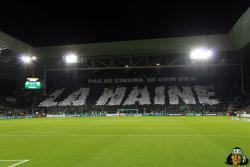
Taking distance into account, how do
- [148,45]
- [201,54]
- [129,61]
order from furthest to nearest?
[129,61] → [148,45] → [201,54]

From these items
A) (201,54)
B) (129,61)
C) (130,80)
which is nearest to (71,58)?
(129,61)

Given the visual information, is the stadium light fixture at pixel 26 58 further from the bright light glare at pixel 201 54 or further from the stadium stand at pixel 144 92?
the bright light glare at pixel 201 54

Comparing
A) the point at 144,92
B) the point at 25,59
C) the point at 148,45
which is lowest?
the point at 144,92

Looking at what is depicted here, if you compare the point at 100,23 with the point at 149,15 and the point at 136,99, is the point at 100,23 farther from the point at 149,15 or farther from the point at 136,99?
the point at 136,99

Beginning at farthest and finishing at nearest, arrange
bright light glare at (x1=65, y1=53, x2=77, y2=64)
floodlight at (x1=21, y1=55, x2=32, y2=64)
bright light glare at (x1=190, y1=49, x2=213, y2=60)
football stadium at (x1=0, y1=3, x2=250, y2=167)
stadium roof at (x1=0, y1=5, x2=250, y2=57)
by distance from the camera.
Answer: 1. bright light glare at (x1=65, y1=53, x2=77, y2=64)
2. floodlight at (x1=21, y1=55, x2=32, y2=64)
3. football stadium at (x1=0, y1=3, x2=250, y2=167)
4. stadium roof at (x1=0, y1=5, x2=250, y2=57)
5. bright light glare at (x1=190, y1=49, x2=213, y2=60)

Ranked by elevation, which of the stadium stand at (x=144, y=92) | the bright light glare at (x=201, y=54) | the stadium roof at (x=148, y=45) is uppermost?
the stadium roof at (x=148, y=45)

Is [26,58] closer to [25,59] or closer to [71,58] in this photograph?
[25,59]

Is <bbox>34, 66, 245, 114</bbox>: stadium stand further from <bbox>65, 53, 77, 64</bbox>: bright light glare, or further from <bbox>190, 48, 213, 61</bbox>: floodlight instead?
<bbox>65, 53, 77, 64</bbox>: bright light glare

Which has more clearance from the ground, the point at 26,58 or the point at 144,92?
the point at 26,58

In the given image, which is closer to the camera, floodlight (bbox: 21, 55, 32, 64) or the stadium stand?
floodlight (bbox: 21, 55, 32, 64)

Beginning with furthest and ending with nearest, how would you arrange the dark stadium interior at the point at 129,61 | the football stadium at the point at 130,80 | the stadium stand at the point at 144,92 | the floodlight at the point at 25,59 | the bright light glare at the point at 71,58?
the stadium stand at the point at 144,92 < the bright light glare at the point at 71,58 < the floodlight at the point at 25,59 < the football stadium at the point at 130,80 < the dark stadium interior at the point at 129,61

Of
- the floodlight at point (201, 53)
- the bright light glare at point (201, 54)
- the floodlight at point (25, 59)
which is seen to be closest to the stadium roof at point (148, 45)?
the floodlight at point (25, 59)

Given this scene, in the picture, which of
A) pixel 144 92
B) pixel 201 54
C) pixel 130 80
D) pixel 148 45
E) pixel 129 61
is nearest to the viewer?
pixel 201 54

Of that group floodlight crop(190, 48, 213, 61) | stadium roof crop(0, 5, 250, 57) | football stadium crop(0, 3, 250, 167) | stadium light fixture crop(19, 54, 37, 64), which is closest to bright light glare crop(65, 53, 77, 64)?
football stadium crop(0, 3, 250, 167)
